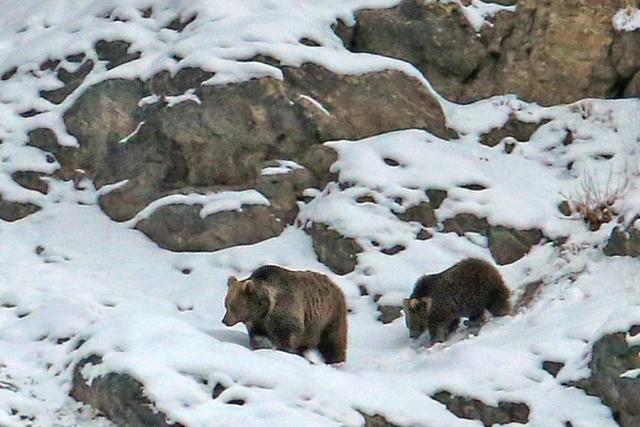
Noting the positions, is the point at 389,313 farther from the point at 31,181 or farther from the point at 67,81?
the point at 67,81

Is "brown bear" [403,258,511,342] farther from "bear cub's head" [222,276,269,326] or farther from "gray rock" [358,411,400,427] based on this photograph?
"gray rock" [358,411,400,427]

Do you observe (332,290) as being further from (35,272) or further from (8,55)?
(8,55)

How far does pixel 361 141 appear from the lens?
14.4 m

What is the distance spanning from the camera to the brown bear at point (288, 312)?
10906mm

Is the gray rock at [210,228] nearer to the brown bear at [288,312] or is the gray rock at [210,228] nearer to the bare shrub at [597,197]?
the brown bear at [288,312]

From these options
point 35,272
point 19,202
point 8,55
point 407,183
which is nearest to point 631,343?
point 407,183

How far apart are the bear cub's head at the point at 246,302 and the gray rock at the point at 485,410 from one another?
1.62 meters

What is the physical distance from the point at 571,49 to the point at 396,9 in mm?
2075

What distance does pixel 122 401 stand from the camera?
378 inches

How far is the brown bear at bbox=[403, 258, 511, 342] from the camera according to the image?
11.9 m

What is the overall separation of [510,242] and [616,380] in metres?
3.50

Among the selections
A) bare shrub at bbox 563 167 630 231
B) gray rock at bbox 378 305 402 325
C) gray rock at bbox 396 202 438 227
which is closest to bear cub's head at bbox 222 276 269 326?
gray rock at bbox 378 305 402 325

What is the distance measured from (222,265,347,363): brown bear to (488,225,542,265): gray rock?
257cm

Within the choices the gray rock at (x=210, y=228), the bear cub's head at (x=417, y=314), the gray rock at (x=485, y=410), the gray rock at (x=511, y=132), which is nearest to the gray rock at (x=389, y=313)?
the bear cub's head at (x=417, y=314)
